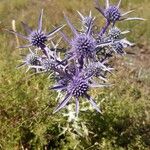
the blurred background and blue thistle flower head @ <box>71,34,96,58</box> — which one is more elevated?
blue thistle flower head @ <box>71,34,96,58</box>

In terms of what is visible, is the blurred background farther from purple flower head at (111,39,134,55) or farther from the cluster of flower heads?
purple flower head at (111,39,134,55)

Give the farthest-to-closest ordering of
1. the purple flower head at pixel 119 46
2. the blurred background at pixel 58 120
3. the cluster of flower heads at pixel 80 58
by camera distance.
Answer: the blurred background at pixel 58 120
the purple flower head at pixel 119 46
the cluster of flower heads at pixel 80 58

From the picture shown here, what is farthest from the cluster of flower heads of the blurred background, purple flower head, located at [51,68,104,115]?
the blurred background

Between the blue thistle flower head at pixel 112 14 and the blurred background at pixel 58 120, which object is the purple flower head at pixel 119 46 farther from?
the blurred background at pixel 58 120

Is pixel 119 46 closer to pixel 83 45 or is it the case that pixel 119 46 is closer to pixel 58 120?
pixel 83 45

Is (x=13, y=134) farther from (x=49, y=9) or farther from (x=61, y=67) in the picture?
(x=49, y=9)

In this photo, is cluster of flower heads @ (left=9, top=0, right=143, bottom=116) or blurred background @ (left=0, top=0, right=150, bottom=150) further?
blurred background @ (left=0, top=0, right=150, bottom=150)

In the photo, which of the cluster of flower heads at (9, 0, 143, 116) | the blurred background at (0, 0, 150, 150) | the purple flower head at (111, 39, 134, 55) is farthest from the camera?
the blurred background at (0, 0, 150, 150)

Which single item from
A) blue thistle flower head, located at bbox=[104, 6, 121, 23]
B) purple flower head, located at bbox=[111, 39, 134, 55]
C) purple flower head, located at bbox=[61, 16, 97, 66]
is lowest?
purple flower head, located at bbox=[111, 39, 134, 55]

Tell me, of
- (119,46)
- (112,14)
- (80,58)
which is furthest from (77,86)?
(112,14)

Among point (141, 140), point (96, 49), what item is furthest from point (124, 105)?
point (96, 49)

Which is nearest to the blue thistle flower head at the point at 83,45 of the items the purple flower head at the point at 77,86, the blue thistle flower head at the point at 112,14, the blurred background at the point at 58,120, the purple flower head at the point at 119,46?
the purple flower head at the point at 77,86
